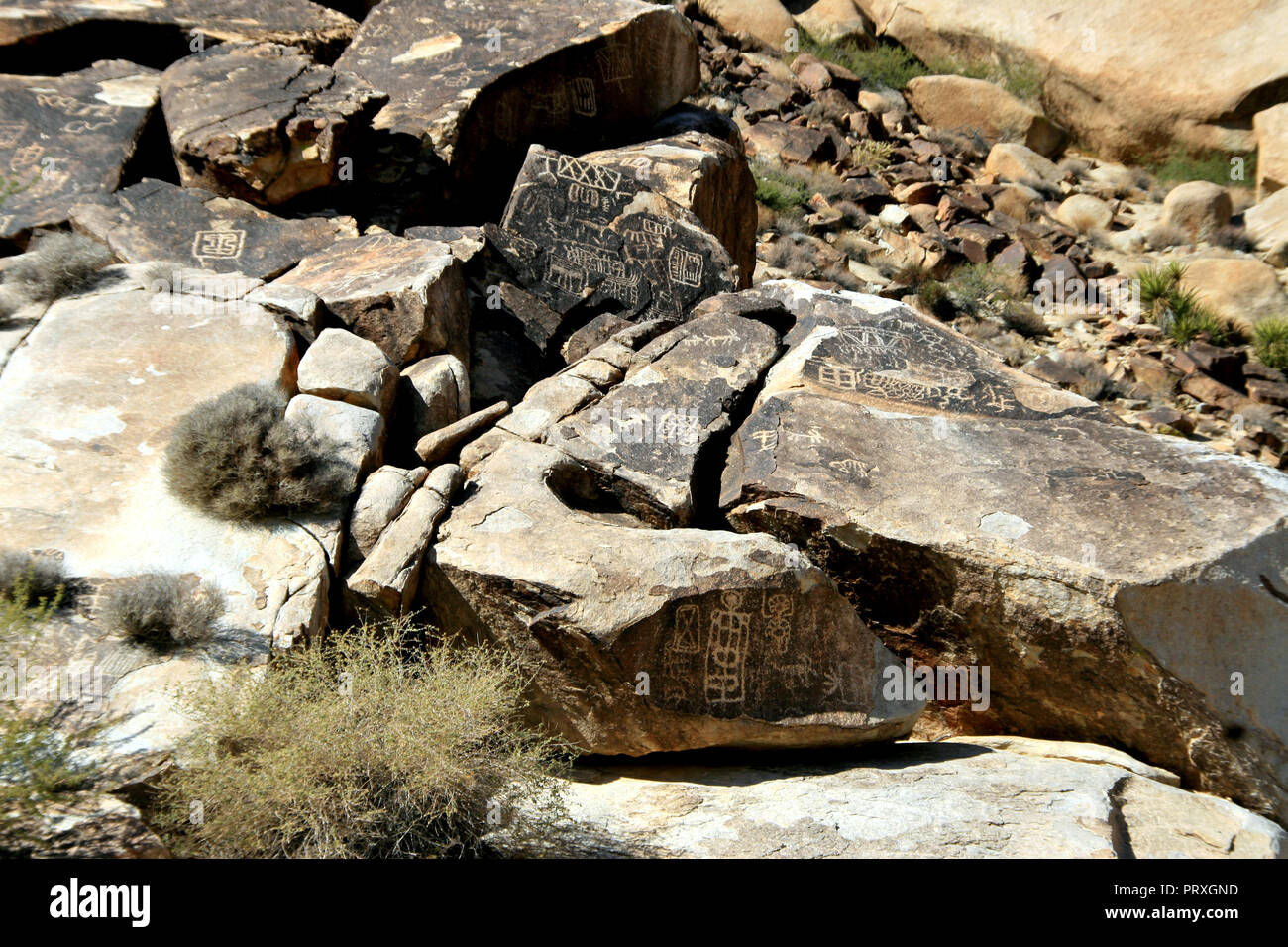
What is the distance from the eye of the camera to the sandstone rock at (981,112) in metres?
14.6

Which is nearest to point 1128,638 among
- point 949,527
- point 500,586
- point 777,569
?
point 949,527

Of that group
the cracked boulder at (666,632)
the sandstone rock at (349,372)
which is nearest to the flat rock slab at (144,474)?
the sandstone rock at (349,372)

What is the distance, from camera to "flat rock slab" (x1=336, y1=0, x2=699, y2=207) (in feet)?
25.2

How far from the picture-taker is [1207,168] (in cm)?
1398

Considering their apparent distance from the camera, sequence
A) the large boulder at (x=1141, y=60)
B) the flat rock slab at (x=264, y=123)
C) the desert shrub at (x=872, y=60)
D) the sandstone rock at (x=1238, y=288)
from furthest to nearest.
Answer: the desert shrub at (x=872, y=60) < the large boulder at (x=1141, y=60) < the sandstone rock at (x=1238, y=288) < the flat rock slab at (x=264, y=123)

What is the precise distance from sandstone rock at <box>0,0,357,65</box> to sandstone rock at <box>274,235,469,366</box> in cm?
287

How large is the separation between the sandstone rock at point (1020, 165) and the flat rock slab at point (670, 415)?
9.33m

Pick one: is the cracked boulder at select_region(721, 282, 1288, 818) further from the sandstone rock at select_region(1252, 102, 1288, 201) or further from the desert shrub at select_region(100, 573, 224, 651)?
the sandstone rock at select_region(1252, 102, 1288, 201)

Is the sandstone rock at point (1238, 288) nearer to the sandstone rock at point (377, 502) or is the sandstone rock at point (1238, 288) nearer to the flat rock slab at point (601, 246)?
the flat rock slab at point (601, 246)

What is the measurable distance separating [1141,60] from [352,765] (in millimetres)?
14905

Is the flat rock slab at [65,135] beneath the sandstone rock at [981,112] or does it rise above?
beneath

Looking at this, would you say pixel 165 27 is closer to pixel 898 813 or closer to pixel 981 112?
pixel 898 813

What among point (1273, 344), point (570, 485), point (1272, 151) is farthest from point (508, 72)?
point (1272, 151)

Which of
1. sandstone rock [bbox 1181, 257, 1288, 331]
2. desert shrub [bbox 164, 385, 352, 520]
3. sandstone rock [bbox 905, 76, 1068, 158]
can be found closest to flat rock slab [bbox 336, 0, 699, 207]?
desert shrub [bbox 164, 385, 352, 520]
